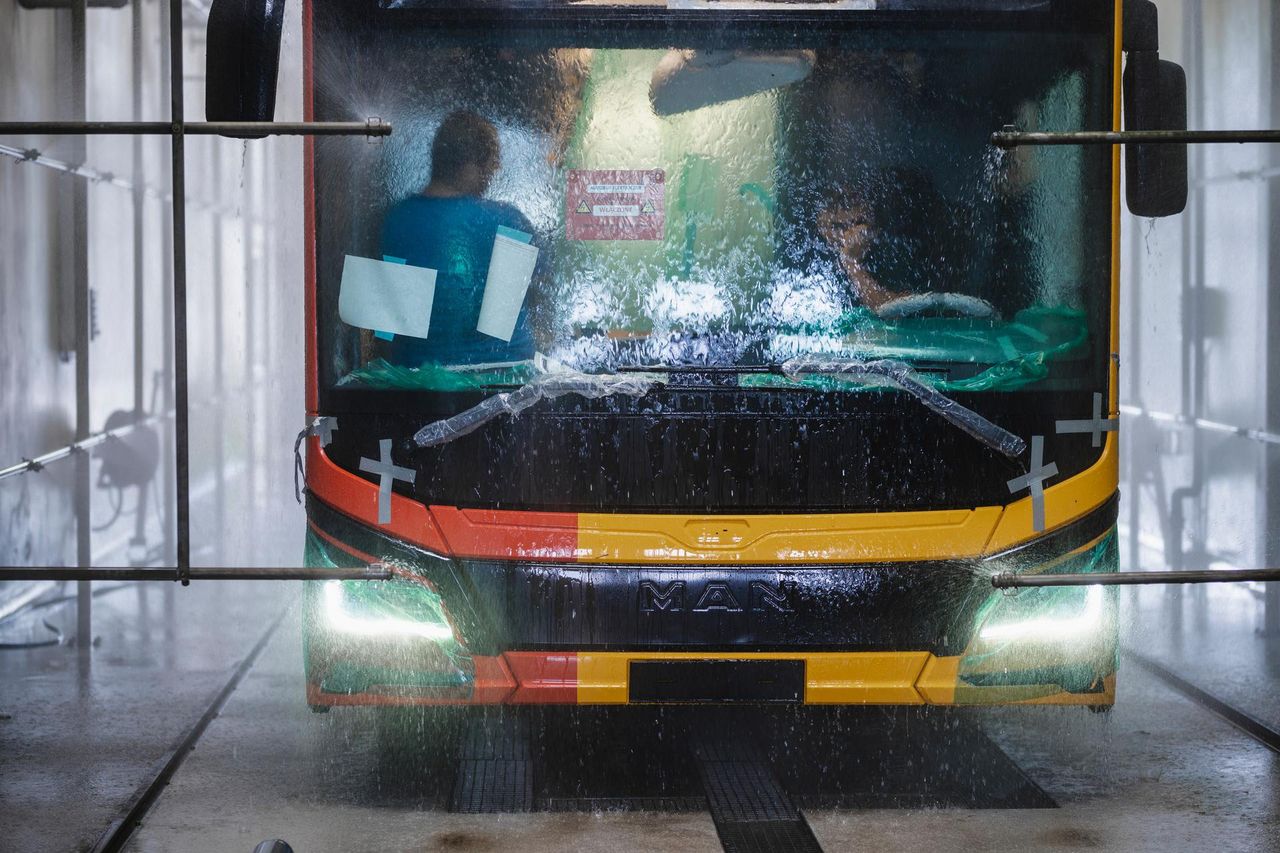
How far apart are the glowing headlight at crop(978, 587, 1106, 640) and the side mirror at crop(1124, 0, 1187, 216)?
3.64 ft

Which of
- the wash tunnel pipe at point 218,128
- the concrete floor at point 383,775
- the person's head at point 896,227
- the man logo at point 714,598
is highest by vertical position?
the wash tunnel pipe at point 218,128

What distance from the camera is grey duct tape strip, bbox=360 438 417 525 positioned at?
4.34 metres

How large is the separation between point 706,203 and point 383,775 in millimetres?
2120

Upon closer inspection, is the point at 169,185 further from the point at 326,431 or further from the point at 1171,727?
the point at 1171,727

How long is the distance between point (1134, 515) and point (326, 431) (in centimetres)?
634

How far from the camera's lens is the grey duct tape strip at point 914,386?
4289 millimetres

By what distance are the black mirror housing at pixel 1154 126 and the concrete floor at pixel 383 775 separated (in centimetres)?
176

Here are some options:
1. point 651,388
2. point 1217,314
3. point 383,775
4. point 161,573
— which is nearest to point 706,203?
point 651,388

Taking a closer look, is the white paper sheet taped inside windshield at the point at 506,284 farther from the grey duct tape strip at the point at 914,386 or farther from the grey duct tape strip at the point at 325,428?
the grey duct tape strip at the point at 914,386

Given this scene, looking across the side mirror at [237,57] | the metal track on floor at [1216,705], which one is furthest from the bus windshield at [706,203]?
the metal track on floor at [1216,705]

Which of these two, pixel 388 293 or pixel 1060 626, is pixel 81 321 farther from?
pixel 1060 626

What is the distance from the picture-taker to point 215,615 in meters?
8.17

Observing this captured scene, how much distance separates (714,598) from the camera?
423 cm

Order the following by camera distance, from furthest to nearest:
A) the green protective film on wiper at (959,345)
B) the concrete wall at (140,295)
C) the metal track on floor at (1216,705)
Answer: the concrete wall at (140,295), the metal track on floor at (1216,705), the green protective film on wiper at (959,345)
